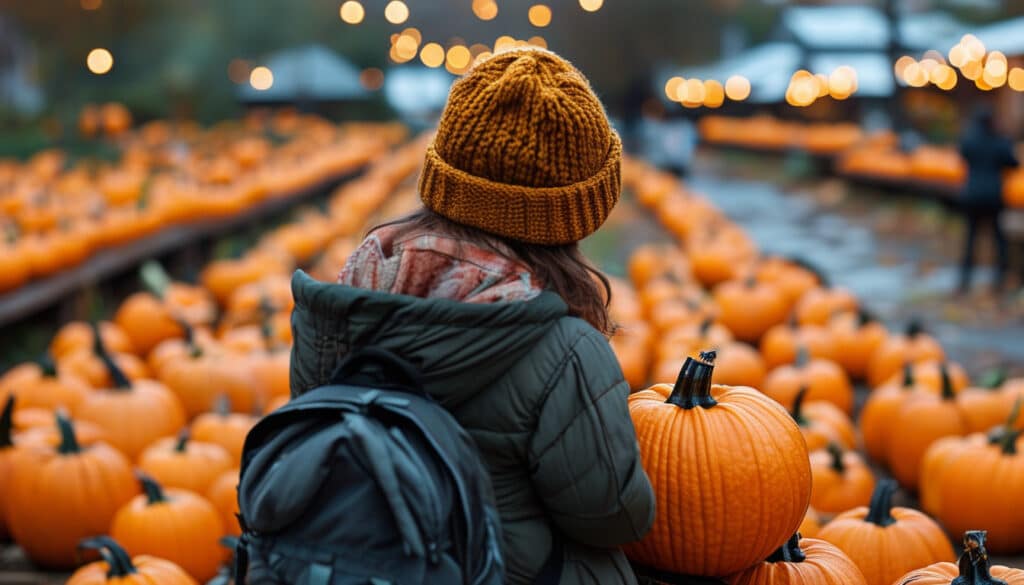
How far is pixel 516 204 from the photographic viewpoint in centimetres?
198

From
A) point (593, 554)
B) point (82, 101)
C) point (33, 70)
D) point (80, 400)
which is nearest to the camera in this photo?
point (593, 554)

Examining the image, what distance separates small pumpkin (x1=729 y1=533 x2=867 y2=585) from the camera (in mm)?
2389

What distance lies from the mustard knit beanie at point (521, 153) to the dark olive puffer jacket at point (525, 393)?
0.19 m

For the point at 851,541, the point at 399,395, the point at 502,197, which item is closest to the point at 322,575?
the point at 399,395

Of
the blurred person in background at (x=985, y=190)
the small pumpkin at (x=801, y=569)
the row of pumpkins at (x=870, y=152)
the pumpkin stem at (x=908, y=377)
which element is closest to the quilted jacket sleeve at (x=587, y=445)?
the small pumpkin at (x=801, y=569)

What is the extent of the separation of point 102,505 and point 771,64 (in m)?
33.5

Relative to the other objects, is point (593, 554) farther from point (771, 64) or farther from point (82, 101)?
point (771, 64)

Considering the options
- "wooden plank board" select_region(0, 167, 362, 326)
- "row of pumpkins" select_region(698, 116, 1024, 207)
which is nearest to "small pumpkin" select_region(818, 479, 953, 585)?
"wooden plank board" select_region(0, 167, 362, 326)

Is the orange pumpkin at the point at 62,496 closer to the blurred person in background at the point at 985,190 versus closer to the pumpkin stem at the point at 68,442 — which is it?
the pumpkin stem at the point at 68,442

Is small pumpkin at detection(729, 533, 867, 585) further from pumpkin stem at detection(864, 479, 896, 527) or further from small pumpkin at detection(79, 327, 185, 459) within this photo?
small pumpkin at detection(79, 327, 185, 459)

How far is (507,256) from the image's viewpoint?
2.01 metres

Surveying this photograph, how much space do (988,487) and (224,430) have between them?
299cm

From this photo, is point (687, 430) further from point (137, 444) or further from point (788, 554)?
point (137, 444)

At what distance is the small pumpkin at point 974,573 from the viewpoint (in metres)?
2.11
